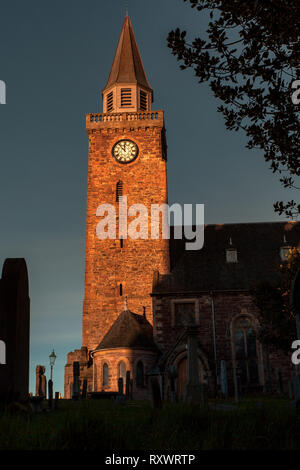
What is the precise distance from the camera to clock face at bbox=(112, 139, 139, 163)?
4031 cm

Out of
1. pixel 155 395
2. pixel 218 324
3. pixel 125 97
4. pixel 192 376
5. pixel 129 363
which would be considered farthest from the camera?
pixel 125 97

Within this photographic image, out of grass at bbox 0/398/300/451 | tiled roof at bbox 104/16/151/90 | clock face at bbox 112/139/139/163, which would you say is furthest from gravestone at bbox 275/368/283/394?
tiled roof at bbox 104/16/151/90

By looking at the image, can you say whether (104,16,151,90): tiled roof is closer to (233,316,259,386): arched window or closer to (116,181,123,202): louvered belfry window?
(116,181,123,202): louvered belfry window

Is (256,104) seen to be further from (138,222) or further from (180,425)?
(138,222)

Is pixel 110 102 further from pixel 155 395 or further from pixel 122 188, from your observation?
pixel 155 395

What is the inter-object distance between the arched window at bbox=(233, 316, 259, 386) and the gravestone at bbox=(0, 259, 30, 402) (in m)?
25.2

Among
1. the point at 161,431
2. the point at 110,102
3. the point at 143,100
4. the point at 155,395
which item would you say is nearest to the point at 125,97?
the point at 110,102

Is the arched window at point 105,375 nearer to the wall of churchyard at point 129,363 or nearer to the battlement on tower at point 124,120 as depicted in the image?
the wall of churchyard at point 129,363

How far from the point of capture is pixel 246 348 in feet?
111

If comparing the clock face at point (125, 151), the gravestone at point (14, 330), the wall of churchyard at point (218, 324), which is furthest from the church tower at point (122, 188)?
the gravestone at point (14, 330)

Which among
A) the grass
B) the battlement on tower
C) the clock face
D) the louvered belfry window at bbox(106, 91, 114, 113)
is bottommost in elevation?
the grass

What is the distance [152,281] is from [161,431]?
2924 centimetres

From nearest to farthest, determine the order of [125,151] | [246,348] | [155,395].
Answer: [155,395] → [246,348] → [125,151]
